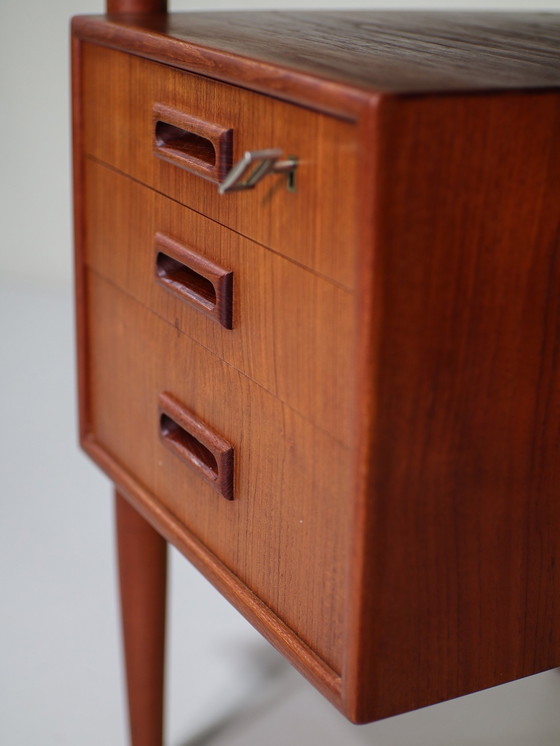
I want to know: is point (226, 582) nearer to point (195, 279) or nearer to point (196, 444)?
point (196, 444)

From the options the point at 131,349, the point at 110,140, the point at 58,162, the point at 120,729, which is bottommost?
the point at 120,729

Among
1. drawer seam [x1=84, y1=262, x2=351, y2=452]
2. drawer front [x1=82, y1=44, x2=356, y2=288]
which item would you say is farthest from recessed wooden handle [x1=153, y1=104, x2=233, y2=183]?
drawer seam [x1=84, y1=262, x2=351, y2=452]

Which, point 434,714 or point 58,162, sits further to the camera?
point 58,162

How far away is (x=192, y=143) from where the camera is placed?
0.80 meters

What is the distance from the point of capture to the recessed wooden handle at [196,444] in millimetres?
782

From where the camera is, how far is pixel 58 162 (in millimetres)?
2701

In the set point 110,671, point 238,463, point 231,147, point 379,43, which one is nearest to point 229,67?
point 231,147

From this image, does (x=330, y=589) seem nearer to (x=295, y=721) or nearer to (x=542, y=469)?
(x=542, y=469)

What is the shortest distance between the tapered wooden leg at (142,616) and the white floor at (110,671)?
7cm

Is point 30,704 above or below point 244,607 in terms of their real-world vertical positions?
below

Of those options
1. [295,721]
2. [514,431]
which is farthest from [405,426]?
[295,721]

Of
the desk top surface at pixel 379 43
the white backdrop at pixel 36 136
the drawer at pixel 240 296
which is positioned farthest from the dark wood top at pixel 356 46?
the white backdrop at pixel 36 136

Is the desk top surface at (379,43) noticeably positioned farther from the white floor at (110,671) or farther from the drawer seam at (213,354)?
the white floor at (110,671)

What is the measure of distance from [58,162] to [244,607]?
6.94 ft
